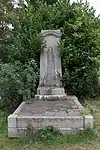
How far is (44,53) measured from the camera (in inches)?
295

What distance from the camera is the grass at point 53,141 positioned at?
4156mm

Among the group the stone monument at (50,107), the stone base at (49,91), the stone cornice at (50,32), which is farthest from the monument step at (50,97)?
the stone cornice at (50,32)

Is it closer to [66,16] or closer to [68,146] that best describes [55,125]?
[68,146]

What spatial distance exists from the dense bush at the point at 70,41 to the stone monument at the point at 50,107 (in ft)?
0.86

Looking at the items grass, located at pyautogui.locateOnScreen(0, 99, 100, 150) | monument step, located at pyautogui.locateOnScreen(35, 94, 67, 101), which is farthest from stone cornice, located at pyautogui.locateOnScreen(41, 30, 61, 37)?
grass, located at pyautogui.locateOnScreen(0, 99, 100, 150)

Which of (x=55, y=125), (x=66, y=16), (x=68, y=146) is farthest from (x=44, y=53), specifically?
(x=68, y=146)

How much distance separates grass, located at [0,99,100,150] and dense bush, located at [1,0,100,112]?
303 centimetres

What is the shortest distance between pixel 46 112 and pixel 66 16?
12.9 ft

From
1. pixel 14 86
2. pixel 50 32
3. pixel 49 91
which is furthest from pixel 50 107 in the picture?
pixel 50 32

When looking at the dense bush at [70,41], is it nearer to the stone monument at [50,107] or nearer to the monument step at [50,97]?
the stone monument at [50,107]

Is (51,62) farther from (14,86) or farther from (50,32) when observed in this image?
(14,86)

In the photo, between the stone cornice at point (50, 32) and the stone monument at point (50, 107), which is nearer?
the stone monument at point (50, 107)

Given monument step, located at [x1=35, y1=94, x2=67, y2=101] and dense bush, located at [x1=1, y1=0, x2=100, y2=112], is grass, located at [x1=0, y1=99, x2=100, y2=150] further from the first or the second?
dense bush, located at [x1=1, y1=0, x2=100, y2=112]

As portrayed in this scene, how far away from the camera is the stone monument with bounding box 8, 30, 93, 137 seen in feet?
15.3
